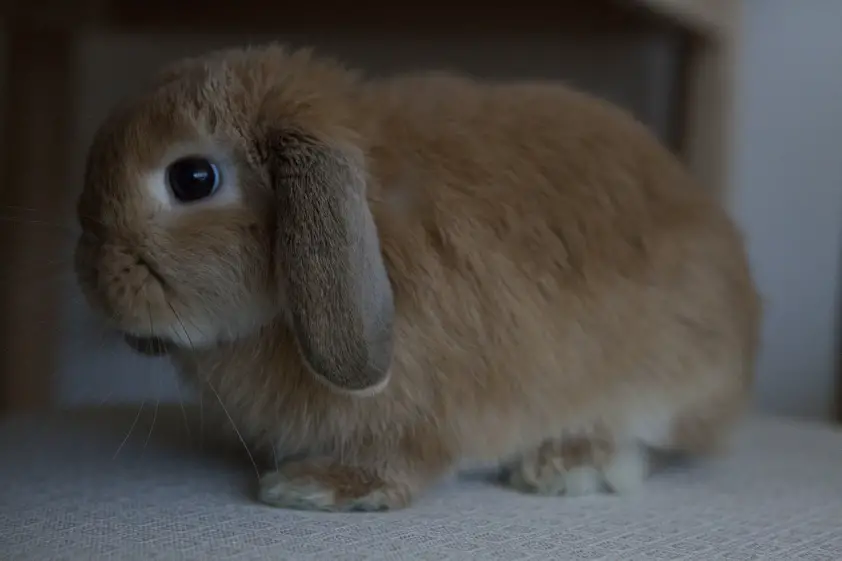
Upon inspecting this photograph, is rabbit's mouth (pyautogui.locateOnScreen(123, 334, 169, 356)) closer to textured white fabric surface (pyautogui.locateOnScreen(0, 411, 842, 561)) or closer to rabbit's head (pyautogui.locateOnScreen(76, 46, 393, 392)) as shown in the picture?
rabbit's head (pyautogui.locateOnScreen(76, 46, 393, 392))

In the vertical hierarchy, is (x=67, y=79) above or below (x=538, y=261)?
above

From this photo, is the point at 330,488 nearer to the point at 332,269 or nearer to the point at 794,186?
the point at 332,269

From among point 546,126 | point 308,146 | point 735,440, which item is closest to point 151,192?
point 308,146

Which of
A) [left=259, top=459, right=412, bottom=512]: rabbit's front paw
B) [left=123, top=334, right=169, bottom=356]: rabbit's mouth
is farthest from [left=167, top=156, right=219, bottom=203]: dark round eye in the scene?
[left=259, top=459, right=412, bottom=512]: rabbit's front paw

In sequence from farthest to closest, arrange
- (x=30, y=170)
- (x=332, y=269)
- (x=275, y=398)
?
1. (x=30, y=170)
2. (x=275, y=398)
3. (x=332, y=269)

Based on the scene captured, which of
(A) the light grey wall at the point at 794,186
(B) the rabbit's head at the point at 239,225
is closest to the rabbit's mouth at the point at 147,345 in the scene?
(B) the rabbit's head at the point at 239,225

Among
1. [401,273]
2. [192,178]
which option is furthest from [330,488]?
[192,178]
